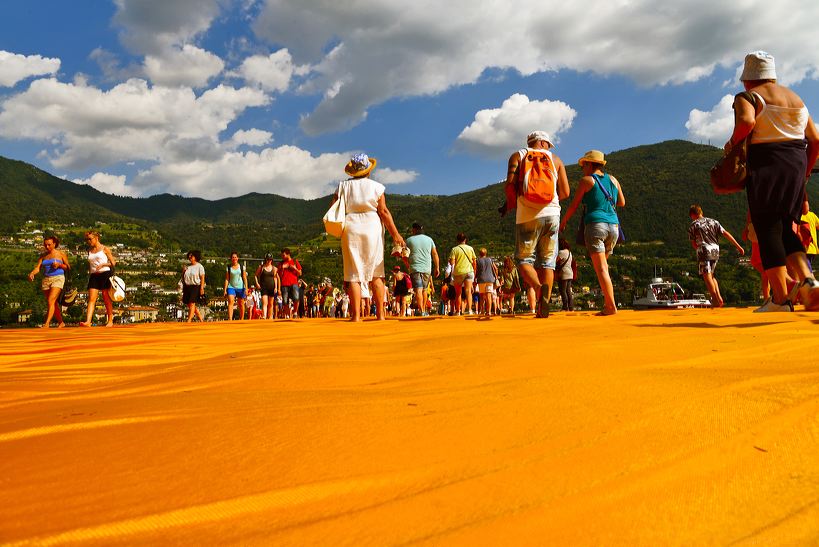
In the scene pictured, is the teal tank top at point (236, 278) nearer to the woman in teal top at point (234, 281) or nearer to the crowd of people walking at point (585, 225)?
the woman in teal top at point (234, 281)

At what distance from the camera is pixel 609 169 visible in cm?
12712

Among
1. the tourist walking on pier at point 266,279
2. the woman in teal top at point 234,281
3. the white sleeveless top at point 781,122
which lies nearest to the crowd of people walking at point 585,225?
the white sleeveless top at point 781,122

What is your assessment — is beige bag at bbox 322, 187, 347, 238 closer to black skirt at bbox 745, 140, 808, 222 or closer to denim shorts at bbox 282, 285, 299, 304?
black skirt at bbox 745, 140, 808, 222

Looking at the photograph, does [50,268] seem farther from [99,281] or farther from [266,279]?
[266,279]

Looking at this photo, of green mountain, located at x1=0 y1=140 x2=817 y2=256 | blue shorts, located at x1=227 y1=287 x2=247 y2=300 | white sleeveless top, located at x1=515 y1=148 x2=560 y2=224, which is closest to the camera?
white sleeveless top, located at x1=515 y1=148 x2=560 y2=224

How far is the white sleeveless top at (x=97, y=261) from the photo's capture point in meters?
9.84

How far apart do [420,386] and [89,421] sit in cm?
110

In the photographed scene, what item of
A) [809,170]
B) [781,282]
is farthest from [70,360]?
[809,170]

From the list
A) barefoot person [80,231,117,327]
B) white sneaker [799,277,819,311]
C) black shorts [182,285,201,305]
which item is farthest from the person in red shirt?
white sneaker [799,277,819,311]

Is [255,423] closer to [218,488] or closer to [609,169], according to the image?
[218,488]

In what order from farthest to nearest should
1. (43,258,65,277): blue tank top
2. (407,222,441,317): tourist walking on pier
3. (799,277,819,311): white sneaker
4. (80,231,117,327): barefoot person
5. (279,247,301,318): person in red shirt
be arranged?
(279,247,301,318): person in red shirt
(407,222,441,317): tourist walking on pier
(43,258,65,277): blue tank top
(80,231,117,327): barefoot person
(799,277,819,311): white sneaker

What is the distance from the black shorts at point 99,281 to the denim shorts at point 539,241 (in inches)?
293

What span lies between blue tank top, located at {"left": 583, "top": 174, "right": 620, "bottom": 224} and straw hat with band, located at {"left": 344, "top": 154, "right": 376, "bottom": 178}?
8.64ft

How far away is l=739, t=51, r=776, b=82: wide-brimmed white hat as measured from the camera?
4285 mm
